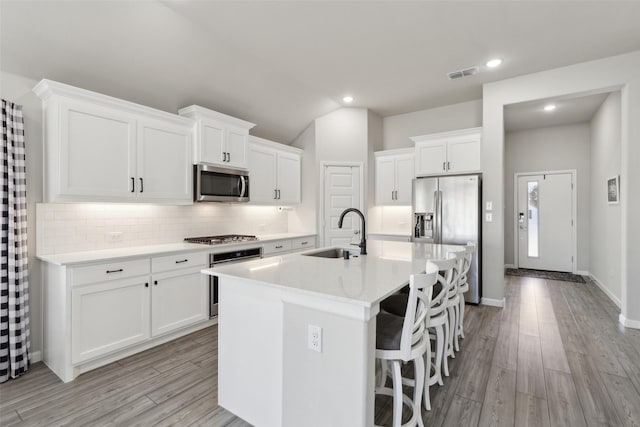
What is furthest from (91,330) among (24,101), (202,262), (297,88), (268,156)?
(297,88)

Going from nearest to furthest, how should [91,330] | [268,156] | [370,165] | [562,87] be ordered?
1. [91,330]
2. [562,87]
3. [268,156]
4. [370,165]

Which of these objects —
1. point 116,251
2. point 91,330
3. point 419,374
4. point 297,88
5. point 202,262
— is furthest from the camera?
point 297,88

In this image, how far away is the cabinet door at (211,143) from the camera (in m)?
3.53

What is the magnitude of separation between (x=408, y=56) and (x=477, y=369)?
3175mm

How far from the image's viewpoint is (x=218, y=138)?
372cm

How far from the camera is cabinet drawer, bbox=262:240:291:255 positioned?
4141 mm

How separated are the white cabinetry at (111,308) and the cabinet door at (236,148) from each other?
133 cm

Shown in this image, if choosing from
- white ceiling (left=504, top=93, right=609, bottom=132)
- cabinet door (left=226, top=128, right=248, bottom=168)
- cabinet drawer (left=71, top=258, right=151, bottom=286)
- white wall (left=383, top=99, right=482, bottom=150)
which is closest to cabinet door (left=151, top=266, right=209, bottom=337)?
cabinet drawer (left=71, top=258, right=151, bottom=286)

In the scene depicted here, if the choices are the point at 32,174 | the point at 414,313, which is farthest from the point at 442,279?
the point at 32,174

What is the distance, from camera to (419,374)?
1.77 meters

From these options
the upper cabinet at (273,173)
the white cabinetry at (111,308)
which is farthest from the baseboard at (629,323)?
the white cabinetry at (111,308)

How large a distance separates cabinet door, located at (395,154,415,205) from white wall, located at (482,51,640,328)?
1140 millimetres

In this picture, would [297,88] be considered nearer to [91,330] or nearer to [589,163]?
[91,330]

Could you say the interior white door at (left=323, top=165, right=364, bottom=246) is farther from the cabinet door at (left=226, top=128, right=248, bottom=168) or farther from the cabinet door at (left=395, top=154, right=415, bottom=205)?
the cabinet door at (left=226, top=128, right=248, bottom=168)
